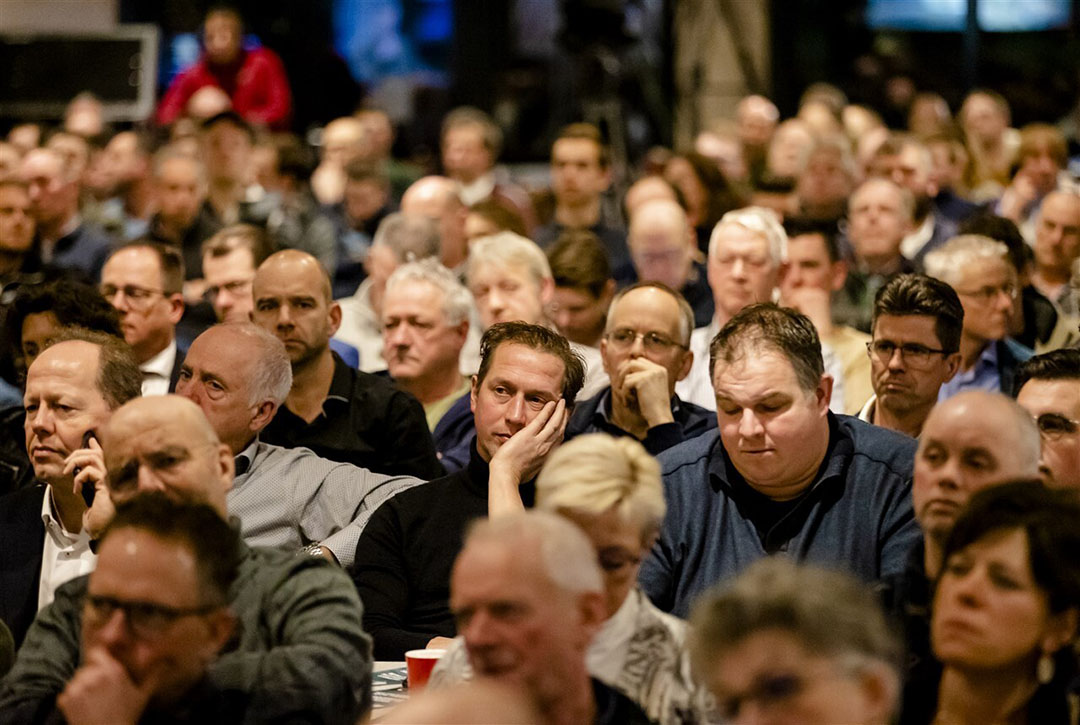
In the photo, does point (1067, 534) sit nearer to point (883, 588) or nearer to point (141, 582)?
point (883, 588)

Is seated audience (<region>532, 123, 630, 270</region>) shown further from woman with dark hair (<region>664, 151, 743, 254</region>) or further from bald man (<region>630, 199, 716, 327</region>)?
bald man (<region>630, 199, 716, 327</region>)

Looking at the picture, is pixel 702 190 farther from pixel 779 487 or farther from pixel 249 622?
pixel 249 622

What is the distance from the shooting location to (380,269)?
6754 mm

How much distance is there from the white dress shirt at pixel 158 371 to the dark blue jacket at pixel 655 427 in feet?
4.63

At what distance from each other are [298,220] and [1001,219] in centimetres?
390

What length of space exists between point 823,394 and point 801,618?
1625 millimetres

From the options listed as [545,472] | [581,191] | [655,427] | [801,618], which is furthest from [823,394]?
[581,191]

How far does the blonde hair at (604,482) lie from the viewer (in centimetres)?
283

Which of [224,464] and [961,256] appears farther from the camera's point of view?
[961,256]

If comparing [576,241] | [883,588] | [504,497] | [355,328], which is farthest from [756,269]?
[883,588]

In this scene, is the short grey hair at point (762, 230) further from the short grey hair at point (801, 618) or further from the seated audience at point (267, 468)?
the short grey hair at point (801, 618)

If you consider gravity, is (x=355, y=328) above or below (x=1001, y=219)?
below

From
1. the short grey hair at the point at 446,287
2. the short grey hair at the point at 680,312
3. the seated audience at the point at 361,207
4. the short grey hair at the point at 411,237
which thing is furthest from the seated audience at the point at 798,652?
the seated audience at the point at 361,207

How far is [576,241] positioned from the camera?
631 cm
